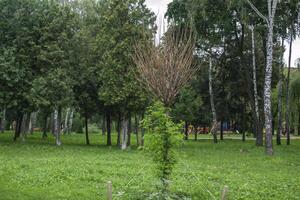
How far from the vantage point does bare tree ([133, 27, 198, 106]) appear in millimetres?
26641

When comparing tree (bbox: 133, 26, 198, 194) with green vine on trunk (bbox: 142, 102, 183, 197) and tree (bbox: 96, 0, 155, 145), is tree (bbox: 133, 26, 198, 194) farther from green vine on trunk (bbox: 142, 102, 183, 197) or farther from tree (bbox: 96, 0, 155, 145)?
green vine on trunk (bbox: 142, 102, 183, 197)

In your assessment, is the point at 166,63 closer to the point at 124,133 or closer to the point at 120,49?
the point at 120,49

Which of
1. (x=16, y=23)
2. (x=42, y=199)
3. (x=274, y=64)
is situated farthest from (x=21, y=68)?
(x=274, y=64)

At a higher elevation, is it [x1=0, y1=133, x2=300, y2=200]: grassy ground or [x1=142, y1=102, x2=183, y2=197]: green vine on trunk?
[x1=142, y1=102, x2=183, y2=197]: green vine on trunk

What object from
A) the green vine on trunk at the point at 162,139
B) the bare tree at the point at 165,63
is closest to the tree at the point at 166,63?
the bare tree at the point at 165,63

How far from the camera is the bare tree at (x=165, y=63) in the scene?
2664cm

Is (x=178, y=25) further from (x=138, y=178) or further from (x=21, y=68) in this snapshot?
(x=138, y=178)

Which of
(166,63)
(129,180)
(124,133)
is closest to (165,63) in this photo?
(166,63)

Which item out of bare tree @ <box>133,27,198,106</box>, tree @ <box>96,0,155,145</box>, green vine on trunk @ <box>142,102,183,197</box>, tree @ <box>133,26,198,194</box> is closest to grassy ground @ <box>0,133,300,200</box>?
green vine on trunk @ <box>142,102,183,197</box>

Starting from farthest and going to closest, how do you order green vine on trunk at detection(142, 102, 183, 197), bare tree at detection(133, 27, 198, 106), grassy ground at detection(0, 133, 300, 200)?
bare tree at detection(133, 27, 198, 106), grassy ground at detection(0, 133, 300, 200), green vine on trunk at detection(142, 102, 183, 197)

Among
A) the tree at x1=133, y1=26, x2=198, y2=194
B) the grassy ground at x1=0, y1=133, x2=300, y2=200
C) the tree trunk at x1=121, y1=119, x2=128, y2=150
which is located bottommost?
the grassy ground at x1=0, y1=133, x2=300, y2=200

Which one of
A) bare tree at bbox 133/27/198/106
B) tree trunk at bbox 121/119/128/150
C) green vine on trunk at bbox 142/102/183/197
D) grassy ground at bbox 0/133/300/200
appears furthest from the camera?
tree trunk at bbox 121/119/128/150

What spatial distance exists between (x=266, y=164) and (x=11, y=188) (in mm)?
10946

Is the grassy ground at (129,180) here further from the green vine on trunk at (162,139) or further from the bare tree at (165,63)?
the bare tree at (165,63)
